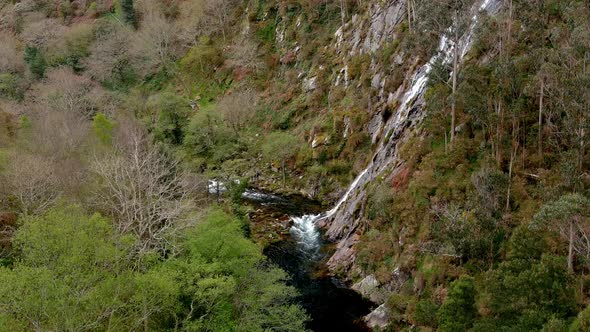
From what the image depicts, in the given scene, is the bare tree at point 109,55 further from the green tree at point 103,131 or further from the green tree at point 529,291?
the green tree at point 529,291

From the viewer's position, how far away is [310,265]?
43.5 meters

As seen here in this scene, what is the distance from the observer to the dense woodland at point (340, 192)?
2281 cm

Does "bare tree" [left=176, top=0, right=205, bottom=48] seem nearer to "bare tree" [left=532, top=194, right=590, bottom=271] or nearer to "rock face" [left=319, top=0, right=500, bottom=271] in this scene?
"rock face" [left=319, top=0, right=500, bottom=271]

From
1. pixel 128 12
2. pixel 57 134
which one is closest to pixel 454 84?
pixel 57 134

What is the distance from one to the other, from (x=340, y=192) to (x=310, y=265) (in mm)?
14653

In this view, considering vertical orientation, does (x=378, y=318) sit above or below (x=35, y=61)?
below

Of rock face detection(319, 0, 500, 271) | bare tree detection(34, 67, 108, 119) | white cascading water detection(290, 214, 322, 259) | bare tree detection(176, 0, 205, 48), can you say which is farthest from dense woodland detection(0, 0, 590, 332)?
bare tree detection(176, 0, 205, 48)

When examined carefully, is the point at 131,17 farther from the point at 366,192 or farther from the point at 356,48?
the point at 366,192

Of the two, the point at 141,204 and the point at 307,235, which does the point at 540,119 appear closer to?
the point at 307,235

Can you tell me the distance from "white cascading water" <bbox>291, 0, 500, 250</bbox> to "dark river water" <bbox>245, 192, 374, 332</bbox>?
4.2 inches

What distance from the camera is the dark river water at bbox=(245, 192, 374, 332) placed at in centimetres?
3531

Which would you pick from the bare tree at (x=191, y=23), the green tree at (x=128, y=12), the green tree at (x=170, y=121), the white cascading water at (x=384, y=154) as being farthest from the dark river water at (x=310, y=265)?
the green tree at (x=128, y=12)

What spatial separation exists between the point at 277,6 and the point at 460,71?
193 ft

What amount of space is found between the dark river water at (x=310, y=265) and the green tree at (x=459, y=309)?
8806mm
